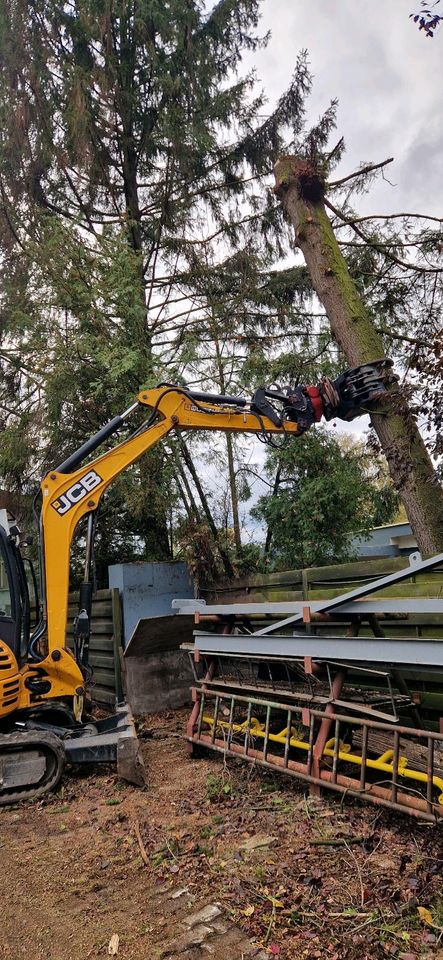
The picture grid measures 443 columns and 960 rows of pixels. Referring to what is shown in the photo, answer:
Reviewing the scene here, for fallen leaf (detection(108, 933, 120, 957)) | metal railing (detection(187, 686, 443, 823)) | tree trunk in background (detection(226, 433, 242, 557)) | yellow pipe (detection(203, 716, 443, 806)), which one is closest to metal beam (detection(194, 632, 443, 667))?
metal railing (detection(187, 686, 443, 823))

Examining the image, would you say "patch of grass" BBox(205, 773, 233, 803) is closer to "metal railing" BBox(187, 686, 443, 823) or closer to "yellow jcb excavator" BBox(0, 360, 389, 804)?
"metal railing" BBox(187, 686, 443, 823)

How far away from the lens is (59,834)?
13.0ft

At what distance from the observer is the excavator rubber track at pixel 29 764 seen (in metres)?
4.66

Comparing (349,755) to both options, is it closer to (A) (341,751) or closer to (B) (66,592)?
(A) (341,751)

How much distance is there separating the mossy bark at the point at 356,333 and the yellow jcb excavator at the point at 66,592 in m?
0.43

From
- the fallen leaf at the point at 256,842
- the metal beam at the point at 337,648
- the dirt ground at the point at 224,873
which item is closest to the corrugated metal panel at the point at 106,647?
the metal beam at the point at 337,648

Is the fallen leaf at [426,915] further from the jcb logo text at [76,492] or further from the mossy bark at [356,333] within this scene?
the jcb logo text at [76,492]

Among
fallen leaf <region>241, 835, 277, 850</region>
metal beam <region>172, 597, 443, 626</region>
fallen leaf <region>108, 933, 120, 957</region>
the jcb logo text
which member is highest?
the jcb logo text

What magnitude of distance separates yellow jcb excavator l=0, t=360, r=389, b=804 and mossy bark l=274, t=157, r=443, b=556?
43cm

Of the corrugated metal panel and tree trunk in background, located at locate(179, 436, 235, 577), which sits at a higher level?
tree trunk in background, located at locate(179, 436, 235, 577)

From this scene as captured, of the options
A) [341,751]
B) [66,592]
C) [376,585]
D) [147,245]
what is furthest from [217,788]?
[147,245]

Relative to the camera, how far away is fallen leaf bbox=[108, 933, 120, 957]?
2477 mm

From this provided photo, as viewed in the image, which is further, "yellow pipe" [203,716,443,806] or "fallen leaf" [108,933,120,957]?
"yellow pipe" [203,716,443,806]

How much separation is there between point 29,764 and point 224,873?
221 centimetres
